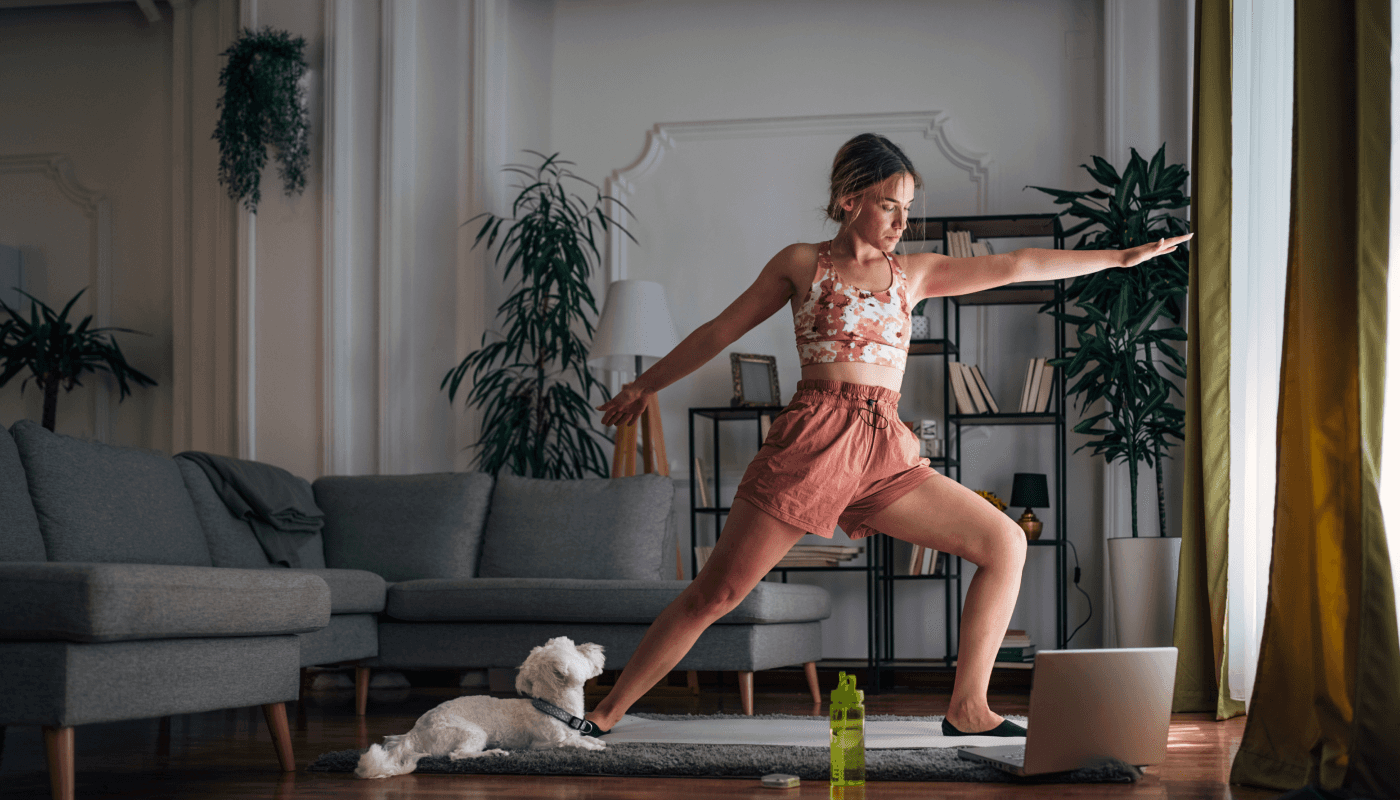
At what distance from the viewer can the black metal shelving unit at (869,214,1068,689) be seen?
4242 mm

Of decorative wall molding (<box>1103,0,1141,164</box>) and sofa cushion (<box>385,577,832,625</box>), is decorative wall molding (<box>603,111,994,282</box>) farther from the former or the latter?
sofa cushion (<box>385,577,832,625</box>)

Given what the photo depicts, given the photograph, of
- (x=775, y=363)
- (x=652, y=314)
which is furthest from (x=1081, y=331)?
(x=652, y=314)

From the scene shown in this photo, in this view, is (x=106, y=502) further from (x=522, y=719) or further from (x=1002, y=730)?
(x=1002, y=730)

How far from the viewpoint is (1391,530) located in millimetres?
1938

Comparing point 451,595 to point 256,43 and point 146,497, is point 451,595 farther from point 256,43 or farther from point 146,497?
point 256,43

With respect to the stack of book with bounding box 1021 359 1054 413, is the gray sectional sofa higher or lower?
lower

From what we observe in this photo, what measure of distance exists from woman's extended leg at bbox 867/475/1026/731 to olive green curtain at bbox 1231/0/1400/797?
1.46 feet

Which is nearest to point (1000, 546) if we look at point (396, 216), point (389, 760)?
point (389, 760)

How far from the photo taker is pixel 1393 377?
75.5 inches

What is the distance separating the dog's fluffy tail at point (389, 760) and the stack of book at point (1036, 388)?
2780 mm

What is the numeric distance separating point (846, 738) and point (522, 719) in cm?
71

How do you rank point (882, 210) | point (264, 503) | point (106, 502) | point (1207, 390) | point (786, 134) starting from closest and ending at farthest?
point (882, 210), point (106, 502), point (1207, 390), point (264, 503), point (786, 134)

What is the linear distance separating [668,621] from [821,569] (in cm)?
217

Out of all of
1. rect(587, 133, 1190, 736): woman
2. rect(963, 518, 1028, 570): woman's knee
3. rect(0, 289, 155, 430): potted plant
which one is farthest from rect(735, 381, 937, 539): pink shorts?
rect(0, 289, 155, 430): potted plant
